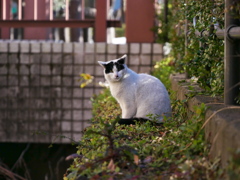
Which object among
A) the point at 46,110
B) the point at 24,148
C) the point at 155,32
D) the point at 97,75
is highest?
the point at 155,32

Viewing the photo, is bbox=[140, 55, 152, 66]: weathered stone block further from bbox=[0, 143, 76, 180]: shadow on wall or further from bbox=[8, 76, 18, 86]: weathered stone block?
bbox=[8, 76, 18, 86]: weathered stone block

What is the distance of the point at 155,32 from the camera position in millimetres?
9062

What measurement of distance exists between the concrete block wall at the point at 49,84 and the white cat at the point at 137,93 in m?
3.86

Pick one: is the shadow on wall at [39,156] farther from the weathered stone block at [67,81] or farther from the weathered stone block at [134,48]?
the weathered stone block at [134,48]

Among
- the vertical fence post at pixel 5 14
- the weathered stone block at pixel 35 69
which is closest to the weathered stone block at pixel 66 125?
the weathered stone block at pixel 35 69

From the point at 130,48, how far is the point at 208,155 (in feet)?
20.5

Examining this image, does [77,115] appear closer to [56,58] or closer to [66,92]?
[66,92]

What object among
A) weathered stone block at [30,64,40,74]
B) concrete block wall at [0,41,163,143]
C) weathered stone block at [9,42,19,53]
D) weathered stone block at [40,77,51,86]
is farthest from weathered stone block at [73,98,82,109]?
weathered stone block at [9,42,19,53]

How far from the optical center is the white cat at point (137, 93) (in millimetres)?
4430

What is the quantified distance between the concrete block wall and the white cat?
3860mm

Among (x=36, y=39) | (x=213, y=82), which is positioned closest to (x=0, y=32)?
(x=36, y=39)

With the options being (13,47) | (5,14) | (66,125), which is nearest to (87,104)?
(66,125)

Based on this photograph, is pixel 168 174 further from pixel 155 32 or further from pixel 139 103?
pixel 155 32

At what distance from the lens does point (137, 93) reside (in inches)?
184
